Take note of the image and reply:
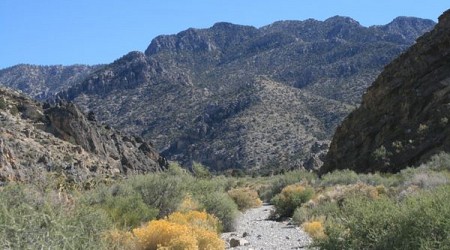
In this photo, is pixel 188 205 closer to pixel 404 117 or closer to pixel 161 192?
pixel 161 192

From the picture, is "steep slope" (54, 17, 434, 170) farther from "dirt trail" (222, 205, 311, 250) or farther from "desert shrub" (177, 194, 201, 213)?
"desert shrub" (177, 194, 201, 213)

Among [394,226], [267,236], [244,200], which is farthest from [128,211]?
[244,200]

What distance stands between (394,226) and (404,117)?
3183cm

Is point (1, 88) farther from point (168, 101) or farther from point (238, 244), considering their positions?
point (168, 101)

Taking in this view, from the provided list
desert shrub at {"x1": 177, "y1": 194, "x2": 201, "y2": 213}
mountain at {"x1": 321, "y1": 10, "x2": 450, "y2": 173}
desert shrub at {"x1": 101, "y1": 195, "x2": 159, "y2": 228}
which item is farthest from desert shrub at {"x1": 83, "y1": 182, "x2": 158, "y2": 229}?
mountain at {"x1": 321, "y1": 10, "x2": 450, "y2": 173}

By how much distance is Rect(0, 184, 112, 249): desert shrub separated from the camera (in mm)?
5934

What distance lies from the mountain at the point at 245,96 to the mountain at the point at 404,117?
28.5 m

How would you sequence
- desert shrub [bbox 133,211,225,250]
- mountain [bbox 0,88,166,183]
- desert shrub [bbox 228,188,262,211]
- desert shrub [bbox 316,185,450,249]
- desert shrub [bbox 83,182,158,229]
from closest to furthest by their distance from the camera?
desert shrub [bbox 316,185,450,249] → desert shrub [bbox 133,211,225,250] → desert shrub [bbox 83,182,158,229] → desert shrub [bbox 228,188,262,211] → mountain [bbox 0,88,166,183]

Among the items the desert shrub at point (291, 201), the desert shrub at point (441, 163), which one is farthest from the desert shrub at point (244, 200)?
the desert shrub at point (441, 163)

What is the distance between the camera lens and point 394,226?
27.6 ft

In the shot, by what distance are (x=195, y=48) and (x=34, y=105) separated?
466ft

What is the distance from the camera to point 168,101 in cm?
12750

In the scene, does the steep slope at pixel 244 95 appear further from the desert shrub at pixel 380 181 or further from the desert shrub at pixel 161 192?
the desert shrub at pixel 161 192

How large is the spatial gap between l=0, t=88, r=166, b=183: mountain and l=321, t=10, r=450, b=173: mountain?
22.3 metres
